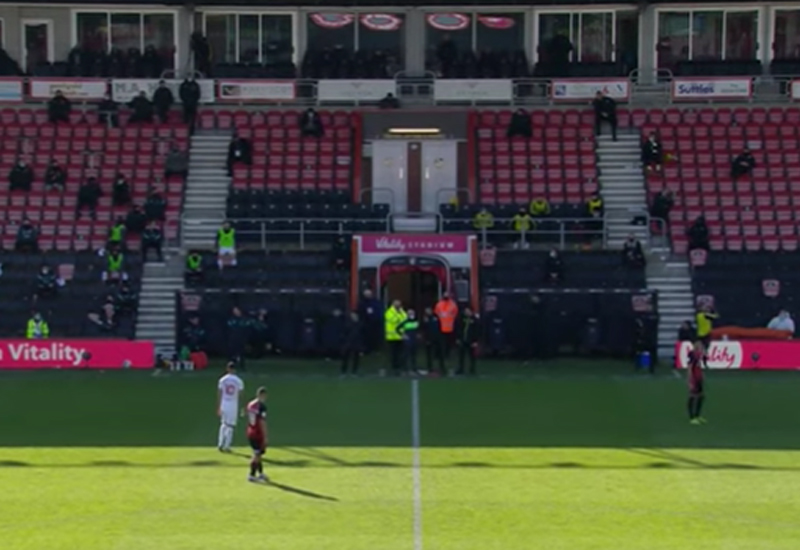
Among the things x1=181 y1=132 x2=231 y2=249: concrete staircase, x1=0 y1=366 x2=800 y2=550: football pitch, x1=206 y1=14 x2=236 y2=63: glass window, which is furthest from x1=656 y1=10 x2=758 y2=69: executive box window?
x1=0 y1=366 x2=800 y2=550: football pitch

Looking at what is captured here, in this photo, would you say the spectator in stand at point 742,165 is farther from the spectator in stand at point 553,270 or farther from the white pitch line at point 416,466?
the white pitch line at point 416,466

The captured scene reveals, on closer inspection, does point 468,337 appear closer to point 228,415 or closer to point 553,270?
point 553,270

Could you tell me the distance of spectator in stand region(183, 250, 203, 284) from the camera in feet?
125

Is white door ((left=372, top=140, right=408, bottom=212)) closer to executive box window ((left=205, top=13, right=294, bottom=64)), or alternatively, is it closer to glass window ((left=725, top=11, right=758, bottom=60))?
executive box window ((left=205, top=13, right=294, bottom=64))

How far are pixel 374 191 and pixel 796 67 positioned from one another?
1329 centimetres

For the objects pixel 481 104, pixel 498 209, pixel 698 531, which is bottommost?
pixel 698 531

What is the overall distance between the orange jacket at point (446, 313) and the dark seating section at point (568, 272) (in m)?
2.83

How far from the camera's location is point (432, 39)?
47.7m

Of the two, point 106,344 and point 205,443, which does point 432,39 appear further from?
point 205,443

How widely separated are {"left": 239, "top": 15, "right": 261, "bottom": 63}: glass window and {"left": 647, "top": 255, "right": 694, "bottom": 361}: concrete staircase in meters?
15.2

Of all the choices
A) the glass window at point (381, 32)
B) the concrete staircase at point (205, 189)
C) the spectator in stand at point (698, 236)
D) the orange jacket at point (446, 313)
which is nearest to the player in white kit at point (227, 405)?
the orange jacket at point (446, 313)

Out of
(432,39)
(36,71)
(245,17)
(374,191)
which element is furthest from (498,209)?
(36,71)

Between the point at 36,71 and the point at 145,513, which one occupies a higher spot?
the point at 36,71

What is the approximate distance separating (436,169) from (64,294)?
41.8 ft
